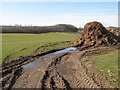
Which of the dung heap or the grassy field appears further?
the dung heap

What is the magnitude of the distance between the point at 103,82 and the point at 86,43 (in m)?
21.1

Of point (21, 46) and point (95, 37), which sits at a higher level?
point (95, 37)

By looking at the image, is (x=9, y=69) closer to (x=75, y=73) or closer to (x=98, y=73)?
(x=75, y=73)

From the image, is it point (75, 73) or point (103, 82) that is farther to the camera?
point (75, 73)

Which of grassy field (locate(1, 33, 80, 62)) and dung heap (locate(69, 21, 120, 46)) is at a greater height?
dung heap (locate(69, 21, 120, 46))

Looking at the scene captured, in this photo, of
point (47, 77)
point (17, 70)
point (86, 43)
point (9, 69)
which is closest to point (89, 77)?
point (47, 77)

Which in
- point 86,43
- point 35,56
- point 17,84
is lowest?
point 17,84

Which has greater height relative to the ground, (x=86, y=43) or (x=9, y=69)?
(x=86, y=43)

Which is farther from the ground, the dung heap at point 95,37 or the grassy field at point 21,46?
the dung heap at point 95,37

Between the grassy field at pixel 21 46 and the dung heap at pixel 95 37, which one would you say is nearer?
the grassy field at pixel 21 46

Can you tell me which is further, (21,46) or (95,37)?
(95,37)

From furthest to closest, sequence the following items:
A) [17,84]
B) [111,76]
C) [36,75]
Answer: [36,75], [111,76], [17,84]

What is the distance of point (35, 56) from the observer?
18.8 metres

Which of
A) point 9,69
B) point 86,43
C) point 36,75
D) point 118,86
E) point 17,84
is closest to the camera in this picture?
point 118,86
